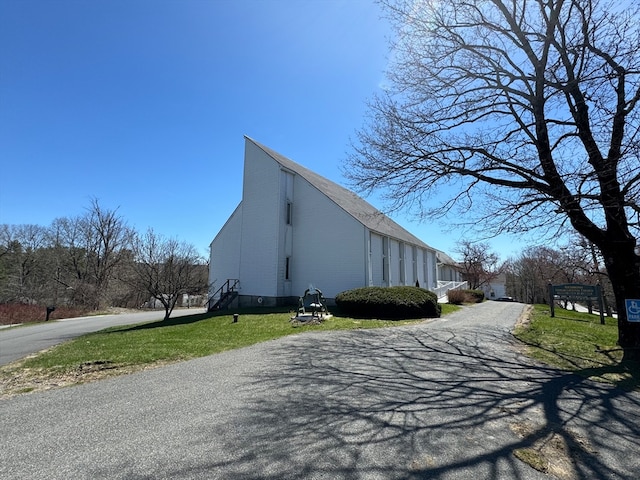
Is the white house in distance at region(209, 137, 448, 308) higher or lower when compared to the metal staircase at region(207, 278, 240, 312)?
higher

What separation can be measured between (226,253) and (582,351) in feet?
71.2

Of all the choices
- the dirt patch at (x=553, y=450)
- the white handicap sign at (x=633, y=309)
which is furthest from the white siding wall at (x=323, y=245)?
the dirt patch at (x=553, y=450)

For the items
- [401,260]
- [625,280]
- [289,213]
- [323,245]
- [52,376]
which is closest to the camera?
[52,376]

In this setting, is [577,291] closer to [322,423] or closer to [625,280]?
[625,280]

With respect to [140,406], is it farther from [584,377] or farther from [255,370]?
[584,377]

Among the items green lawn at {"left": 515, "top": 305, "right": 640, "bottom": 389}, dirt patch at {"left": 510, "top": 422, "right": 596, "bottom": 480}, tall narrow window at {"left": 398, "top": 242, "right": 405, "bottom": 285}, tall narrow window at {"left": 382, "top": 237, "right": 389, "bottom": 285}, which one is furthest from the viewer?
tall narrow window at {"left": 398, "top": 242, "right": 405, "bottom": 285}

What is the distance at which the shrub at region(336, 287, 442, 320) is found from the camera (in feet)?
47.4

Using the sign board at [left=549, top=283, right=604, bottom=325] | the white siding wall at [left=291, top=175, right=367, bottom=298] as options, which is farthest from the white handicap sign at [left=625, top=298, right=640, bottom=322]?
the white siding wall at [left=291, top=175, right=367, bottom=298]

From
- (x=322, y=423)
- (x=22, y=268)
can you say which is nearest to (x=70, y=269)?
(x=22, y=268)

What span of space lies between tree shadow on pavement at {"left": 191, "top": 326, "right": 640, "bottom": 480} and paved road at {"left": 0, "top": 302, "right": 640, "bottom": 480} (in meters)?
0.02

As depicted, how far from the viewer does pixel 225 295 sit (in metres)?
21.9

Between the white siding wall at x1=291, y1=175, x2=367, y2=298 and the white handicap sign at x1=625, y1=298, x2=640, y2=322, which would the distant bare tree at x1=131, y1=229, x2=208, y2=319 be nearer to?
the white siding wall at x1=291, y1=175, x2=367, y2=298

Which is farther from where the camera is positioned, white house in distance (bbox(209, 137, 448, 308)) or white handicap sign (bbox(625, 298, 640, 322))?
white house in distance (bbox(209, 137, 448, 308))

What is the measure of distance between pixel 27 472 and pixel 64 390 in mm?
3137
